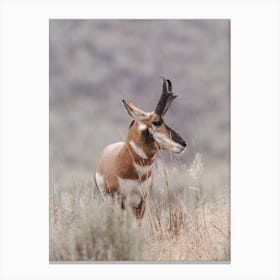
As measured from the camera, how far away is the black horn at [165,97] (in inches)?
323

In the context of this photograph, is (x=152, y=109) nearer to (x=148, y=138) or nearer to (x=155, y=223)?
(x=148, y=138)

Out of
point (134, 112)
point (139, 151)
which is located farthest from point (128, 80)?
point (139, 151)

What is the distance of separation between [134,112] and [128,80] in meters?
0.27

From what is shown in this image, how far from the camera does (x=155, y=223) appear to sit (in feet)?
26.8

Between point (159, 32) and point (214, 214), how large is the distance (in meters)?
1.50

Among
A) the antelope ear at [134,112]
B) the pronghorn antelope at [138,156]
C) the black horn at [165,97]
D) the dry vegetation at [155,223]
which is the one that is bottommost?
the dry vegetation at [155,223]

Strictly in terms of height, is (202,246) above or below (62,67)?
below

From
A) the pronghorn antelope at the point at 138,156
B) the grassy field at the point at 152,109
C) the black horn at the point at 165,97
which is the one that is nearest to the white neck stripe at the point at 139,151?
the pronghorn antelope at the point at 138,156

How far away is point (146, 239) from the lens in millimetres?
8039

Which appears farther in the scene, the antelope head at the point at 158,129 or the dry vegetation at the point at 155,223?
the antelope head at the point at 158,129

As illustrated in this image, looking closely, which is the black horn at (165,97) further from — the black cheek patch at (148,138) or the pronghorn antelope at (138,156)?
the black cheek patch at (148,138)
